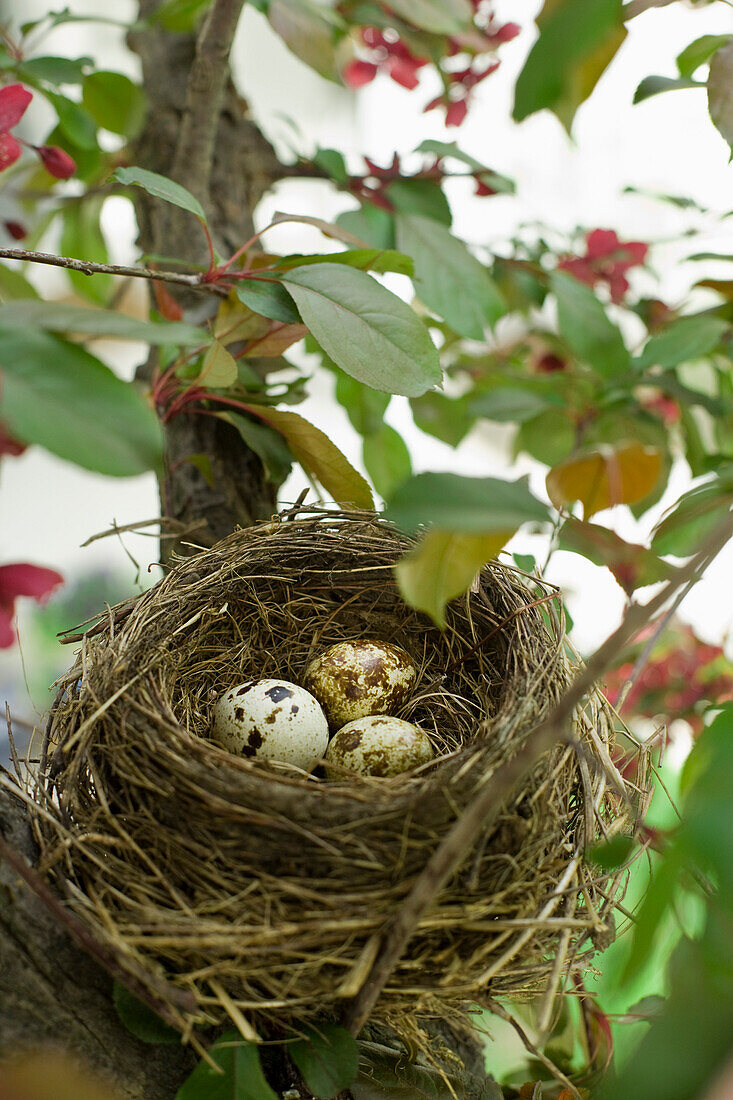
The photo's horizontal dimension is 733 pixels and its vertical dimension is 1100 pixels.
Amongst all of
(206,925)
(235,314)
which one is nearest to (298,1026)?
(206,925)

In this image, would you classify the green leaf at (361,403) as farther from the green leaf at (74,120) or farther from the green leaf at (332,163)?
the green leaf at (74,120)

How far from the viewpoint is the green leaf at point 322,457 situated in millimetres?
729

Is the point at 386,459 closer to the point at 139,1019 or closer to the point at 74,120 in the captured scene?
the point at 74,120

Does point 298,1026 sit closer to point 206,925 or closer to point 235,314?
point 206,925

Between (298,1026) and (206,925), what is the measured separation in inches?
5.1

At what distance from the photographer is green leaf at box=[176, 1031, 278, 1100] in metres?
0.45

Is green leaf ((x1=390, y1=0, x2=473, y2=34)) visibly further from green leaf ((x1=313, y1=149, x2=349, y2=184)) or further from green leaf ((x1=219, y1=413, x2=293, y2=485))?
green leaf ((x1=219, y1=413, x2=293, y2=485))

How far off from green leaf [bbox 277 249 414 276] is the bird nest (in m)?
0.32

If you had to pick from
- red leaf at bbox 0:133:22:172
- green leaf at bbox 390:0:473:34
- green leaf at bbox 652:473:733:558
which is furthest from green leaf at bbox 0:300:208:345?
green leaf at bbox 390:0:473:34

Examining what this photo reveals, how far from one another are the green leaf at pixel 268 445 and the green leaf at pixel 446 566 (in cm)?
33

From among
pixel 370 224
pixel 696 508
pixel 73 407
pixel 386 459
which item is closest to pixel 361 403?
pixel 386 459

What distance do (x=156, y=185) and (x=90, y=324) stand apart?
299 mm

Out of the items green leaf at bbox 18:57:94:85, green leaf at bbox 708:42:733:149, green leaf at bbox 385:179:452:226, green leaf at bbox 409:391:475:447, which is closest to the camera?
green leaf at bbox 708:42:733:149

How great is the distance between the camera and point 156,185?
0.60 m
